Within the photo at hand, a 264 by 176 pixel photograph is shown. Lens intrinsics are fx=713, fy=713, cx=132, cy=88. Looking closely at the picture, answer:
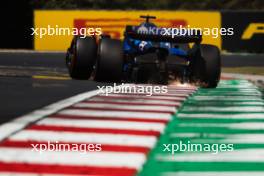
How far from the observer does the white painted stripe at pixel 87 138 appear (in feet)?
21.1

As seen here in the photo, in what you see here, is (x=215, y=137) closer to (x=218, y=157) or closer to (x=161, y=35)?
(x=218, y=157)

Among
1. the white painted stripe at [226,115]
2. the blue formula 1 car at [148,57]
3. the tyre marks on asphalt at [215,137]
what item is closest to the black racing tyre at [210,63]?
the blue formula 1 car at [148,57]

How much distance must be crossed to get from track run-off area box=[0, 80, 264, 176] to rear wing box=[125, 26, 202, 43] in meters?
1.05

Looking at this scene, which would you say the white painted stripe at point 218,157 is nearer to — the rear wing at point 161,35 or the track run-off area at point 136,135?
the track run-off area at point 136,135

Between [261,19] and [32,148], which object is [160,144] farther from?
[261,19]

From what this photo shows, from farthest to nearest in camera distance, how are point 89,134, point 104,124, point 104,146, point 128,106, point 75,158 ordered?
point 128,106 < point 104,124 < point 89,134 < point 104,146 < point 75,158

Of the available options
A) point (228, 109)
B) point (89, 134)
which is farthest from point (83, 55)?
point (89, 134)

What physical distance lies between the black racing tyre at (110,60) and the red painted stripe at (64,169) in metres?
5.90

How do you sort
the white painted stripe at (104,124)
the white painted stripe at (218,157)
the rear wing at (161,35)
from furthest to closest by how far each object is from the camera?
1. the rear wing at (161,35)
2. the white painted stripe at (104,124)
3. the white painted stripe at (218,157)

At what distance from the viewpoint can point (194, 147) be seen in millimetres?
6395

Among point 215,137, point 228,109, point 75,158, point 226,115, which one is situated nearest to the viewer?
point 75,158

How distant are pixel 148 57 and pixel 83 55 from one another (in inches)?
45.4

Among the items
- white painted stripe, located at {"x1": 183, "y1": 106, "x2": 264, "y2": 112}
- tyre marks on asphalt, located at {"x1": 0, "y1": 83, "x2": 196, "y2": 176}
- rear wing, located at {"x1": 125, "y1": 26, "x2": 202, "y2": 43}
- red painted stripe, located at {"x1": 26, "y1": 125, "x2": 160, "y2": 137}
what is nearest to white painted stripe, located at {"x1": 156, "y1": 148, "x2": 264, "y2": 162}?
tyre marks on asphalt, located at {"x1": 0, "y1": 83, "x2": 196, "y2": 176}

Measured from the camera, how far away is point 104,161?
5.61m
